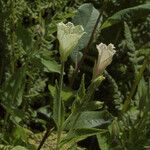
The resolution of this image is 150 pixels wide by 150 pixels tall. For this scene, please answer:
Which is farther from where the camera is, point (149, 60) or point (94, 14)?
point (94, 14)

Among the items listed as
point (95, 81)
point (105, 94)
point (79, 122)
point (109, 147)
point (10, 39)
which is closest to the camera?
point (95, 81)

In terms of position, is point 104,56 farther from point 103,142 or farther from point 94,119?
point 103,142

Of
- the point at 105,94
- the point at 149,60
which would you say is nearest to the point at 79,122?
the point at 149,60

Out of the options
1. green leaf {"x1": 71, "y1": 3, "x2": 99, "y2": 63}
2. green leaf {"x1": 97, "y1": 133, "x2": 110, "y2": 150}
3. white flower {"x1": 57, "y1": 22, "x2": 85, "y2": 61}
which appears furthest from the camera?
green leaf {"x1": 71, "y1": 3, "x2": 99, "y2": 63}

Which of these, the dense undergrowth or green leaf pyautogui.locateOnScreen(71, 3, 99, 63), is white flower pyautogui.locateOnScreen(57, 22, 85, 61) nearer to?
the dense undergrowth

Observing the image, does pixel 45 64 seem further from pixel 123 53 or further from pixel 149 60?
pixel 123 53

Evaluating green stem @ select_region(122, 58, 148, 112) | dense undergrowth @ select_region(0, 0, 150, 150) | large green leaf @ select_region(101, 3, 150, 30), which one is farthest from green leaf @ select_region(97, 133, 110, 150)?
large green leaf @ select_region(101, 3, 150, 30)

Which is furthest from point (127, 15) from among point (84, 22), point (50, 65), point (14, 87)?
point (14, 87)
